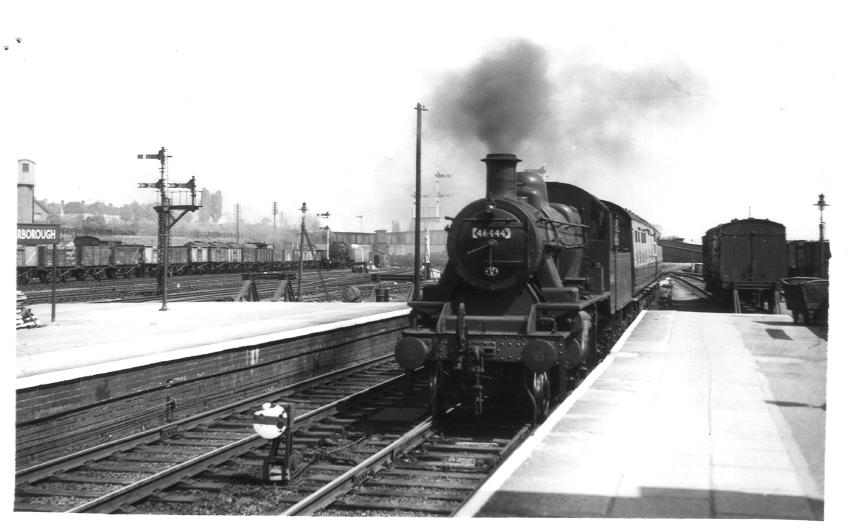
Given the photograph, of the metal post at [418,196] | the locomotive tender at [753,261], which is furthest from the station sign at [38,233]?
the locomotive tender at [753,261]

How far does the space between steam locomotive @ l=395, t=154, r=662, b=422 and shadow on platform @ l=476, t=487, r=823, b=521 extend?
8.89 ft

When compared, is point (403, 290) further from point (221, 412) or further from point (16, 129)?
point (16, 129)

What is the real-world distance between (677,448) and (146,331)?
11.6 metres

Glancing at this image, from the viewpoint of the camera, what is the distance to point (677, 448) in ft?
25.8

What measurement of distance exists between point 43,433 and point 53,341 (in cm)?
525

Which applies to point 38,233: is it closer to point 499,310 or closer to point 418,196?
point 499,310

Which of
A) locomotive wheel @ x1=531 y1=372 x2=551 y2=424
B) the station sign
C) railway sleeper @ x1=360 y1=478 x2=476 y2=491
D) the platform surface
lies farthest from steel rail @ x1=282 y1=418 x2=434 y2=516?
the station sign

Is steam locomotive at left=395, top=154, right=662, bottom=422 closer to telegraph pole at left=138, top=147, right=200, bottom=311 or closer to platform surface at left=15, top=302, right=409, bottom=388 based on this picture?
platform surface at left=15, top=302, right=409, bottom=388

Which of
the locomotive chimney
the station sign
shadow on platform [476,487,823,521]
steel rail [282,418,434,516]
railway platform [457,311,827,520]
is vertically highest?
the locomotive chimney

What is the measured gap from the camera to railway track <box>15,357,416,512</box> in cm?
757

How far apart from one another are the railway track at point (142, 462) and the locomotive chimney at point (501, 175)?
4272 mm

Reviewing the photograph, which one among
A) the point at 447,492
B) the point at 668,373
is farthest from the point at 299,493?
the point at 668,373

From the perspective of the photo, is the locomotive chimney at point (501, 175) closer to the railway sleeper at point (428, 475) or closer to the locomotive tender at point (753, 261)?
the railway sleeper at point (428, 475)

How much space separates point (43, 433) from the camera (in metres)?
8.76
